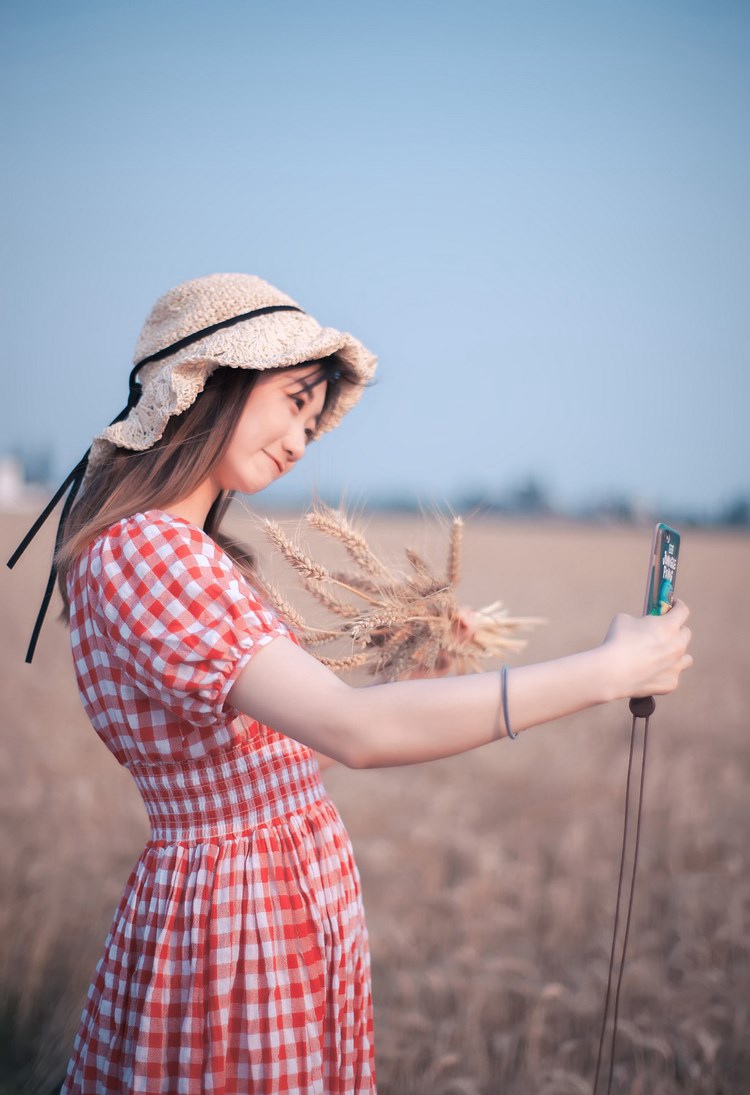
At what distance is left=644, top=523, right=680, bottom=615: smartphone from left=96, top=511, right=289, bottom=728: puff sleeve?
0.48 m

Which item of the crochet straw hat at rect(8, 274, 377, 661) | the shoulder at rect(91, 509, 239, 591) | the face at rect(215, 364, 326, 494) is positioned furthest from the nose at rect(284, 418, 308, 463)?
the shoulder at rect(91, 509, 239, 591)

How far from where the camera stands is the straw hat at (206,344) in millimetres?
1371

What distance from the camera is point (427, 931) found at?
3.21 m

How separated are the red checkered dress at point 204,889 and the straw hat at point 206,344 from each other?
217 mm

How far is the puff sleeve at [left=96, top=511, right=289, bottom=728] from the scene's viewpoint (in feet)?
3.61

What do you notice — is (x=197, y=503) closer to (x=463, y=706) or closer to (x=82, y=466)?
(x=82, y=466)

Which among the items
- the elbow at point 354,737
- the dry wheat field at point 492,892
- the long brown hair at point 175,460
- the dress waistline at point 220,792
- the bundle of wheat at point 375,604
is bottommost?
the dry wheat field at point 492,892

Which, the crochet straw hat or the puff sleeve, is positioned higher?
the crochet straw hat

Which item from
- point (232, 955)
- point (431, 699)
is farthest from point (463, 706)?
point (232, 955)

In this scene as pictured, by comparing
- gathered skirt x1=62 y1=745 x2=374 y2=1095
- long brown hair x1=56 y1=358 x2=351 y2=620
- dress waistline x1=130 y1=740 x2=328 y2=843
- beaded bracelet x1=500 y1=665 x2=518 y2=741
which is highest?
Result: long brown hair x1=56 y1=358 x2=351 y2=620

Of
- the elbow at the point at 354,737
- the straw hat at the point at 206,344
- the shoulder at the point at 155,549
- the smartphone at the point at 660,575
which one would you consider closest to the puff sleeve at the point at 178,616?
the shoulder at the point at 155,549

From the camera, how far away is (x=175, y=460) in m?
1.42

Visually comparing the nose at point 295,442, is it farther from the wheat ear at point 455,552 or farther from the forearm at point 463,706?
the forearm at point 463,706

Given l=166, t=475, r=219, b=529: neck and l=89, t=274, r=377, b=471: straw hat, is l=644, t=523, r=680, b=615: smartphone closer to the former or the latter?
l=89, t=274, r=377, b=471: straw hat
